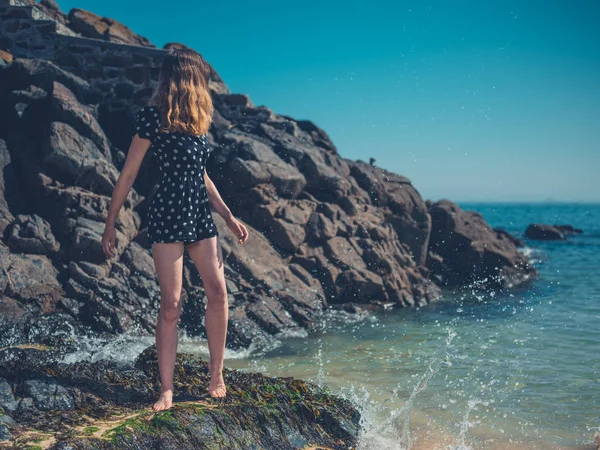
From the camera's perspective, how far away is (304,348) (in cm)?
879

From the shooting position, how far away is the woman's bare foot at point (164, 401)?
391 centimetres

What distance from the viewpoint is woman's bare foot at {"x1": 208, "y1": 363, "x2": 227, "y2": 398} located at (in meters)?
4.25

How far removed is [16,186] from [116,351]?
4.09 meters

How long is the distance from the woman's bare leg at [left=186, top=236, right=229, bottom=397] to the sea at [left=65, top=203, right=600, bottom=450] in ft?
4.59

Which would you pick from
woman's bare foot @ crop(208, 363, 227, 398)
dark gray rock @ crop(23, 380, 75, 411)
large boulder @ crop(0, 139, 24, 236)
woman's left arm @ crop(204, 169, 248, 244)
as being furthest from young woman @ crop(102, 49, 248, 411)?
large boulder @ crop(0, 139, 24, 236)

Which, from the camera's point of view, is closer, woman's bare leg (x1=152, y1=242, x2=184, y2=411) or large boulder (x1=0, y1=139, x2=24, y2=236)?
woman's bare leg (x1=152, y1=242, x2=184, y2=411)

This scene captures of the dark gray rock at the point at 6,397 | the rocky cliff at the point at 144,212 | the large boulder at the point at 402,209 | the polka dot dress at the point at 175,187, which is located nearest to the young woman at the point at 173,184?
the polka dot dress at the point at 175,187

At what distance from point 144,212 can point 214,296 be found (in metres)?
7.07


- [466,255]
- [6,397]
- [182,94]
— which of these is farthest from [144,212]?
[466,255]

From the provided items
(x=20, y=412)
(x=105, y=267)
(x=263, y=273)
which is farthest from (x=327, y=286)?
(x=20, y=412)

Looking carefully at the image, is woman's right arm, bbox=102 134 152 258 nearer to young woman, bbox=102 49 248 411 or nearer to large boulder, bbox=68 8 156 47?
young woman, bbox=102 49 248 411

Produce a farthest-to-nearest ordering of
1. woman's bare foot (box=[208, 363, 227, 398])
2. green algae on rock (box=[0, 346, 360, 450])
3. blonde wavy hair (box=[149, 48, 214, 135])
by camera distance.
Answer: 1. woman's bare foot (box=[208, 363, 227, 398])
2. blonde wavy hair (box=[149, 48, 214, 135])
3. green algae on rock (box=[0, 346, 360, 450])

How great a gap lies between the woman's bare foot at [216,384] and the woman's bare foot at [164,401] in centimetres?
36

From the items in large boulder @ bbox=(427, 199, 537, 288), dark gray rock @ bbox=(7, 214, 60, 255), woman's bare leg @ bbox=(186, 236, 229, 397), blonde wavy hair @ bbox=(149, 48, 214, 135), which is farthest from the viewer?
large boulder @ bbox=(427, 199, 537, 288)
